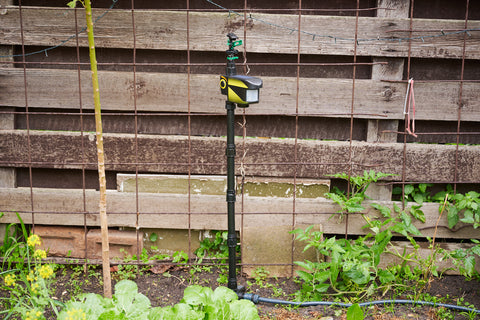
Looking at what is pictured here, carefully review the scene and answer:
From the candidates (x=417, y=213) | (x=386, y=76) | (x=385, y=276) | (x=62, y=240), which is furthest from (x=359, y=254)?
(x=62, y=240)

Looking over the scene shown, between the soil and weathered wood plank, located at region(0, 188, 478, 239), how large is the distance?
0.36 m

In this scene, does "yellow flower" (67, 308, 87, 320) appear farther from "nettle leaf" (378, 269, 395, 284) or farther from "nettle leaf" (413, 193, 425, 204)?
"nettle leaf" (413, 193, 425, 204)

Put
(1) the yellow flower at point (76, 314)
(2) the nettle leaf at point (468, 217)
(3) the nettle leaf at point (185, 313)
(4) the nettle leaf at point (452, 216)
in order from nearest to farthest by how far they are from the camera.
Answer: (1) the yellow flower at point (76, 314), (3) the nettle leaf at point (185, 313), (2) the nettle leaf at point (468, 217), (4) the nettle leaf at point (452, 216)

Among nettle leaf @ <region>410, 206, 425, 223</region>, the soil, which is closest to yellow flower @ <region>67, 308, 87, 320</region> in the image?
the soil

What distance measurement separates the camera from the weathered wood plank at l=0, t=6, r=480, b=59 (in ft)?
10.3

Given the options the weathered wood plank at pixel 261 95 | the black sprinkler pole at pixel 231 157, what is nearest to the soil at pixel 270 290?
the black sprinkler pole at pixel 231 157

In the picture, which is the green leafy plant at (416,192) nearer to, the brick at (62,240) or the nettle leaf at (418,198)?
the nettle leaf at (418,198)

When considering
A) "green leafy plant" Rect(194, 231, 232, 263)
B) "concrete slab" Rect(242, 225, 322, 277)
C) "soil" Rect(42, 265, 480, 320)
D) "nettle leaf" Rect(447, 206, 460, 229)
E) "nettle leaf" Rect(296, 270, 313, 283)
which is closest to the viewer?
"soil" Rect(42, 265, 480, 320)

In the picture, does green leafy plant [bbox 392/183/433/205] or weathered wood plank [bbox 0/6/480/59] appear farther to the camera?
green leafy plant [bbox 392/183/433/205]

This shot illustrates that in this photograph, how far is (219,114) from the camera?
3.24 meters

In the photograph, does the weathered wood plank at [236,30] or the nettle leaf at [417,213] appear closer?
the weathered wood plank at [236,30]

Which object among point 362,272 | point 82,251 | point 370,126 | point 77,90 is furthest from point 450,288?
point 77,90

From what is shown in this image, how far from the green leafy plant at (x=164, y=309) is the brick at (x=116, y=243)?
84cm

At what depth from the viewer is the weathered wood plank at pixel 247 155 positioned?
3.28 metres
